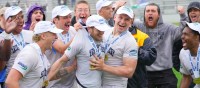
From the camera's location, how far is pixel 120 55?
17.5ft

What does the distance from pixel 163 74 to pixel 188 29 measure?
1.51 metres

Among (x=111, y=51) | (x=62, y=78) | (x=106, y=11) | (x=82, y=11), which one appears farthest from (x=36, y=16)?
(x=111, y=51)

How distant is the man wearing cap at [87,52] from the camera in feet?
17.3

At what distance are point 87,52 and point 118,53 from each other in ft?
1.32

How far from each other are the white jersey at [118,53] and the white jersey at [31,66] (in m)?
0.87

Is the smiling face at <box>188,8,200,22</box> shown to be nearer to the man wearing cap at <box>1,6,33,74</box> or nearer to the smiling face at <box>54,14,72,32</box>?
the smiling face at <box>54,14,72,32</box>

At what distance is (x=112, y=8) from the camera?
6984mm

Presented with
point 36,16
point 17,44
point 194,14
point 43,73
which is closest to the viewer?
point 43,73

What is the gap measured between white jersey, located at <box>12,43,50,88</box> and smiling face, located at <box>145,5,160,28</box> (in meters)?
2.46

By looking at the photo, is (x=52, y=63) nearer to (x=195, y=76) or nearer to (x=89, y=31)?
(x=89, y=31)

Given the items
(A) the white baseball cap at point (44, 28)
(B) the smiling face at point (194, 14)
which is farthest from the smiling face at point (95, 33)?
(B) the smiling face at point (194, 14)

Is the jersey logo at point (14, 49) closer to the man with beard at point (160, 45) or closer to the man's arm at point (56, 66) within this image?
the man's arm at point (56, 66)

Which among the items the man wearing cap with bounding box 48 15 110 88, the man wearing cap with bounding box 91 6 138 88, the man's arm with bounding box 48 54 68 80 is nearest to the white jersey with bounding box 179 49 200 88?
the man wearing cap with bounding box 91 6 138 88

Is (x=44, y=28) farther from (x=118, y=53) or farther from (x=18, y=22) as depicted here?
(x=118, y=53)
